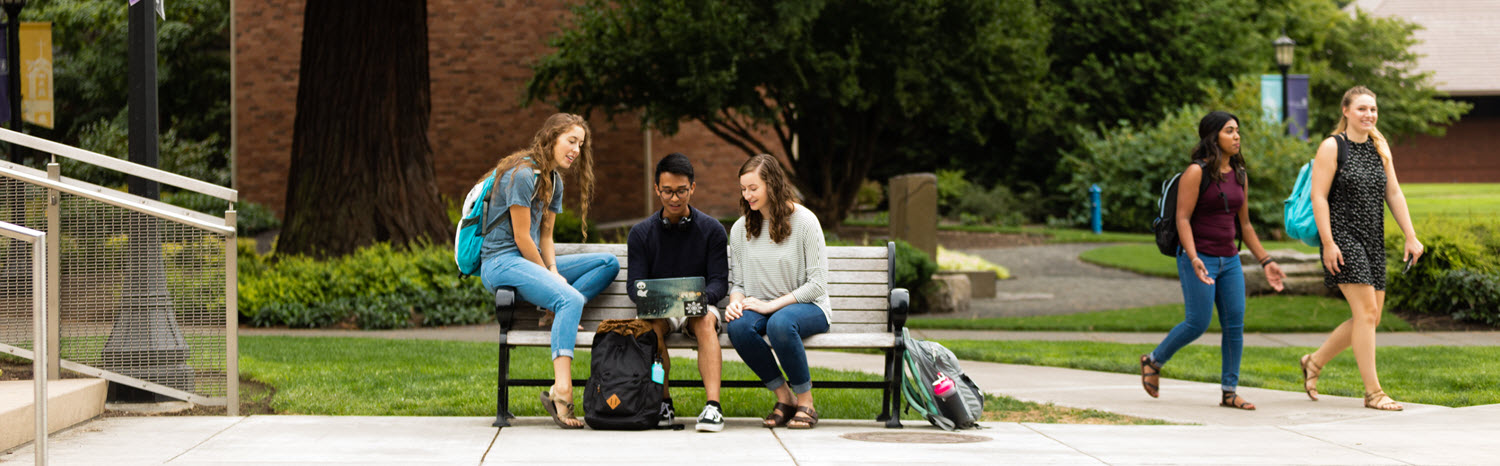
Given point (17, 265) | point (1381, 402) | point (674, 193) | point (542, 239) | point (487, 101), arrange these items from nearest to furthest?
point (17, 265) → point (674, 193) → point (542, 239) → point (1381, 402) → point (487, 101)

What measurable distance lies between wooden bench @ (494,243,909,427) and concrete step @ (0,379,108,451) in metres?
1.89

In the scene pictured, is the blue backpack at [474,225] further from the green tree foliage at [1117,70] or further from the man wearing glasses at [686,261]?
the green tree foliage at [1117,70]

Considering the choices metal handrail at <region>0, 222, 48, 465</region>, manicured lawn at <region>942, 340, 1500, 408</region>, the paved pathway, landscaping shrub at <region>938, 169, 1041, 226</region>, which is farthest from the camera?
landscaping shrub at <region>938, 169, 1041, 226</region>

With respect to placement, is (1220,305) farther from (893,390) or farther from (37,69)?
(37,69)

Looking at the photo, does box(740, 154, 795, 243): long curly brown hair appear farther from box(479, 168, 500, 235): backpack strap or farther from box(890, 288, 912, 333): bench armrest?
box(479, 168, 500, 235): backpack strap

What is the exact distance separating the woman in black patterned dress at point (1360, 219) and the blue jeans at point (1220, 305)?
49cm

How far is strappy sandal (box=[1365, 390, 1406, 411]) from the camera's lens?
7.48 meters

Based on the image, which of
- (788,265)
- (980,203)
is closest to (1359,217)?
(788,265)

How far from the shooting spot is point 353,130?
591 inches

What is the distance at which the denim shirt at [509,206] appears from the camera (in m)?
6.68

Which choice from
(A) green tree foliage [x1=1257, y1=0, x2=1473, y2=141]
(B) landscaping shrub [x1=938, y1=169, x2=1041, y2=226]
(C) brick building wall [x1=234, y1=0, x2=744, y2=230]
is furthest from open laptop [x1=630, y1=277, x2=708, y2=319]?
(A) green tree foliage [x1=1257, y1=0, x2=1473, y2=141]

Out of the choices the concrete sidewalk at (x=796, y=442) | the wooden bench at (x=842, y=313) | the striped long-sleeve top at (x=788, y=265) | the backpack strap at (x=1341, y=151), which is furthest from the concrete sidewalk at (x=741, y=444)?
the backpack strap at (x=1341, y=151)

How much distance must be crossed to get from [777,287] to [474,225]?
156 centimetres

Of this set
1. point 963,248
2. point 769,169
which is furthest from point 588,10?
point 769,169
